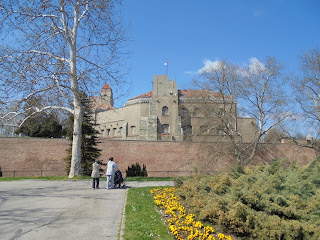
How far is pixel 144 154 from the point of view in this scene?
29375 millimetres

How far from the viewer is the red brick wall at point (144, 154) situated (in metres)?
27.0

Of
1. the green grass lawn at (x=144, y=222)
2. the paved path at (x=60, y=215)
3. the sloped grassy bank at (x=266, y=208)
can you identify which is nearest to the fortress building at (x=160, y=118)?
the paved path at (x=60, y=215)

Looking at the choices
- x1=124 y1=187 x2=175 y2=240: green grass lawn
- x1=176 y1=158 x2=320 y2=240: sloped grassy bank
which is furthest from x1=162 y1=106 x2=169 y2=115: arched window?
x1=176 y1=158 x2=320 y2=240: sloped grassy bank

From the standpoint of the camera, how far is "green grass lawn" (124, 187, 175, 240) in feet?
18.9

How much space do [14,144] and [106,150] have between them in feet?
29.9

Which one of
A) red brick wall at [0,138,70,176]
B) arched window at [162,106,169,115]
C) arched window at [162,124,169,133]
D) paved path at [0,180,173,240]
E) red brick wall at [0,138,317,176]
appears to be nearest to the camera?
paved path at [0,180,173,240]

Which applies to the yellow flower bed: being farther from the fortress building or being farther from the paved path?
the fortress building

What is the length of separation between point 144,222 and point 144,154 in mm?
22769

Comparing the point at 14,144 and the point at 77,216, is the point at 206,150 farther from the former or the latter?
the point at 77,216

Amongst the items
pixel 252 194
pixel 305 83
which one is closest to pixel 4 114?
pixel 252 194

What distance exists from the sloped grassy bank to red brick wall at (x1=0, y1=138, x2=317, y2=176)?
1802 cm

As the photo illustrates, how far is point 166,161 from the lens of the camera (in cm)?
2956

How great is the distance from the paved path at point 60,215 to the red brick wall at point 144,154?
637 inches

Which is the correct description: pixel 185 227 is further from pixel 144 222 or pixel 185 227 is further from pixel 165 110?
pixel 165 110
